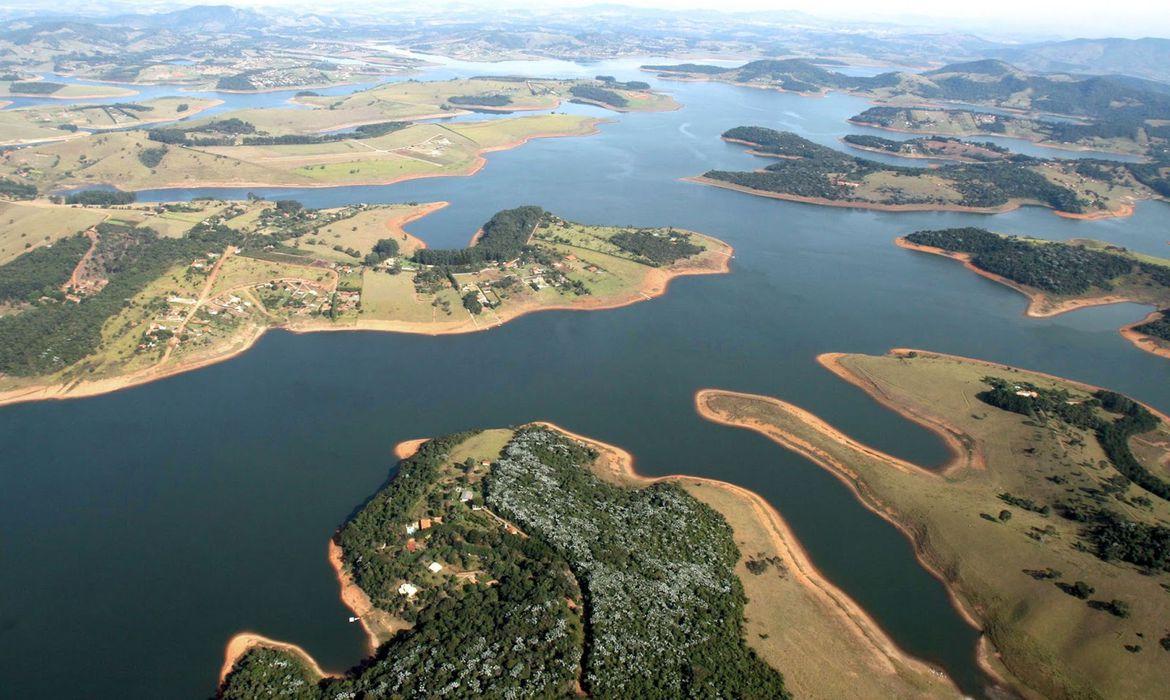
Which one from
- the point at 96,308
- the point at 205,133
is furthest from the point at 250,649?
the point at 205,133

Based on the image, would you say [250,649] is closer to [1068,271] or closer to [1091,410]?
[1091,410]

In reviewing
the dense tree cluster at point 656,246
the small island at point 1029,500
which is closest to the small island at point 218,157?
the dense tree cluster at point 656,246

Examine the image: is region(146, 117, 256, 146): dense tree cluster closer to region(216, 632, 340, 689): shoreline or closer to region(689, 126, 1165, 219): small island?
region(689, 126, 1165, 219): small island

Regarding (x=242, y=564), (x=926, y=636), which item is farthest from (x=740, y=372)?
(x=242, y=564)

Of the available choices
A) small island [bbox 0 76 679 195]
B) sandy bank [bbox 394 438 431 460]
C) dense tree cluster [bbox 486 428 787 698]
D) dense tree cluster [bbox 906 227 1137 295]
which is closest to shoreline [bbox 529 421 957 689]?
dense tree cluster [bbox 486 428 787 698]

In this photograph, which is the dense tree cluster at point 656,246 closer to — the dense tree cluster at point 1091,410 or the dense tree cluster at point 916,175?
the dense tree cluster at point 916,175

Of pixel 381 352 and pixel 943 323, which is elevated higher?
pixel 943 323

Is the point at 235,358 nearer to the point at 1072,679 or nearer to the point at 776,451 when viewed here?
the point at 776,451
